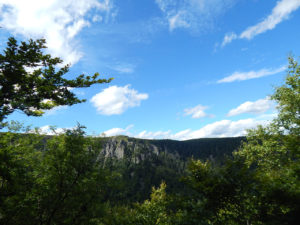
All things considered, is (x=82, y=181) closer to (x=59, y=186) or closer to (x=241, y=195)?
(x=59, y=186)

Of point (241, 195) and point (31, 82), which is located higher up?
point (31, 82)

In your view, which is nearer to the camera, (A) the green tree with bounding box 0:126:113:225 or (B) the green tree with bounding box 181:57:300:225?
(B) the green tree with bounding box 181:57:300:225

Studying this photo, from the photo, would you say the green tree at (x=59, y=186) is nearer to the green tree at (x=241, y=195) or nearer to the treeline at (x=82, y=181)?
the treeline at (x=82, y=181)

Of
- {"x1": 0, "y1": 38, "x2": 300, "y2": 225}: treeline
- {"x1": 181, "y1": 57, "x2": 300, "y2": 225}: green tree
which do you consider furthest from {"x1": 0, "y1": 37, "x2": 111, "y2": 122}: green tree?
{"x1": 181, "y1": 57, "x2": 300, "y2": 225}: green tree

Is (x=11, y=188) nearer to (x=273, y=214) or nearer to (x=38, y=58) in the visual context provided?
(x=38, y=58)

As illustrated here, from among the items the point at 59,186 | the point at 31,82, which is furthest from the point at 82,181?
the point at 31,82

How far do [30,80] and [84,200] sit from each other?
25.8 feet

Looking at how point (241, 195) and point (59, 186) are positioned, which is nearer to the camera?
point (241, 195)

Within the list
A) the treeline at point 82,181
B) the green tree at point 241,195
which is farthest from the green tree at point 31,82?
the green tree at point 241,195

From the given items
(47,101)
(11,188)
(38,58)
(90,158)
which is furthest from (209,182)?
(38,58)

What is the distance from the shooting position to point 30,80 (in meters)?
10.6

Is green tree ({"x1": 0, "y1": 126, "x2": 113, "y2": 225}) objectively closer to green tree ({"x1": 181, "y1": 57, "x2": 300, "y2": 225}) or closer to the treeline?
the treeline

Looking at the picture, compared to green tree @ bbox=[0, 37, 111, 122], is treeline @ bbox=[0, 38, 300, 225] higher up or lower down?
lower down

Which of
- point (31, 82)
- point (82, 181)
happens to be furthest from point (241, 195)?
point (31, 82)
